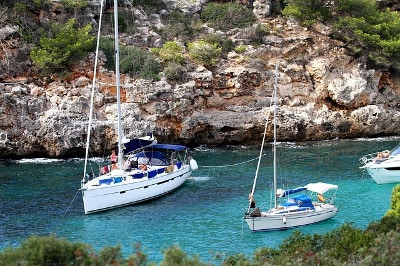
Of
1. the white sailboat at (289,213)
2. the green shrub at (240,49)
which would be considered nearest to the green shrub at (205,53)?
the green shrub at (240,49)

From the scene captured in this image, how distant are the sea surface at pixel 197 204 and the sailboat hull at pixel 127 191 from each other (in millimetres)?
394

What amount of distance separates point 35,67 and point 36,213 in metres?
16.1

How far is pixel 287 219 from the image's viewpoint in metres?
27.1

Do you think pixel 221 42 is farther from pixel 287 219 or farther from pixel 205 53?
pixel 287 219

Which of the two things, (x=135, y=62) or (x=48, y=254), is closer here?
(x=48, y=254)

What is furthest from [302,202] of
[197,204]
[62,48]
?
[62,48]

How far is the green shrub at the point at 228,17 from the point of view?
51.3 metres

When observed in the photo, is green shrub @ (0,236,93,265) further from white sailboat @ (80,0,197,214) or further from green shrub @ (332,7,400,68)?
green shrub @ (332,7,400,68)

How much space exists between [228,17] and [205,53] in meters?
7.37

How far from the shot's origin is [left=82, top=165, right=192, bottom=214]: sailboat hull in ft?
97.1

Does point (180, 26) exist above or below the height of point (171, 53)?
above

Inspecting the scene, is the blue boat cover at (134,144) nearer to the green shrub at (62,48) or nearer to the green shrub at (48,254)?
the green shrub at (62,48)

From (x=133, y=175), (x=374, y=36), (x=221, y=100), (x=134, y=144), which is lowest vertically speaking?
(x=133, y=175)

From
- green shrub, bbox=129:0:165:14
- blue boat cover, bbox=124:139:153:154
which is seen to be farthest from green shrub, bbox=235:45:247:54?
blue boat cover, bbox=124:139:153:154
